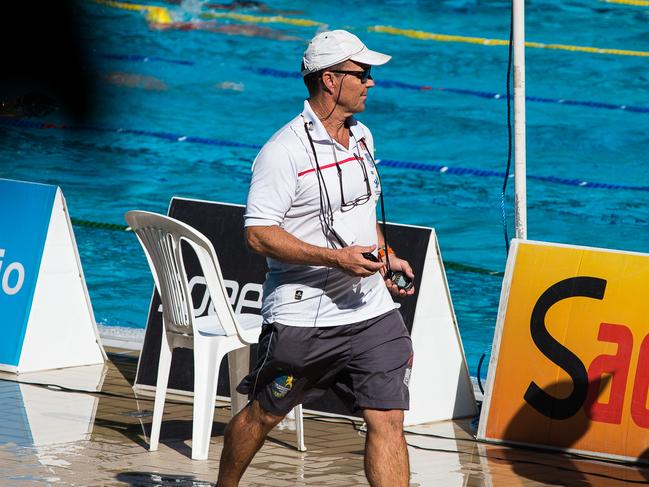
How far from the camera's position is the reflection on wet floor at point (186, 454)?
508cm

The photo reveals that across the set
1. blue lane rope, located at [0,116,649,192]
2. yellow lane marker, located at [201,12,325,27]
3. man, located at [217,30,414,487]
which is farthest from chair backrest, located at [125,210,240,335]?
yellow lane marker, located at [201,12,325,27]

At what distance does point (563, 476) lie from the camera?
5.36m

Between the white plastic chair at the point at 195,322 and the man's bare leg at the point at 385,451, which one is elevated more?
the white plastic chair at the point at 195,322

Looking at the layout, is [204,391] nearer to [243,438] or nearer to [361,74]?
[243,438]

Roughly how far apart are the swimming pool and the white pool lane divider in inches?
94.8

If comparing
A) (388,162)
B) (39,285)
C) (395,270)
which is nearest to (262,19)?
(388,162)

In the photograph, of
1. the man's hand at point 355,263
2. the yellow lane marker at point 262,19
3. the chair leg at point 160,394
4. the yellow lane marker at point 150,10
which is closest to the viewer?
the man's hand at point 355,263

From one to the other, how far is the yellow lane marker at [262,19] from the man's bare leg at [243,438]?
61.4 ft

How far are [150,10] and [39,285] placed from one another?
17.3 m

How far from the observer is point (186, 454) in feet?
18.0

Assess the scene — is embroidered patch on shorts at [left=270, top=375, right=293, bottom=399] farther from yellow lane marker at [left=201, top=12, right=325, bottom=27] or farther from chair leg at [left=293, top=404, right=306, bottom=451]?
yellow lane marker at [left=201, top=12, right=325, bottom=27]

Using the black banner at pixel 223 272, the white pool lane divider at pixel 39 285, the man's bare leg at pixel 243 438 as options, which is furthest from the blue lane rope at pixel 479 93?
the man's bare leg at pixel 243 438

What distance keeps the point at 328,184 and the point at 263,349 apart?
0.58 m

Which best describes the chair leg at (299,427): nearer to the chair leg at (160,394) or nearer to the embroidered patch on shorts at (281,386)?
the chair leg at (160,394)
